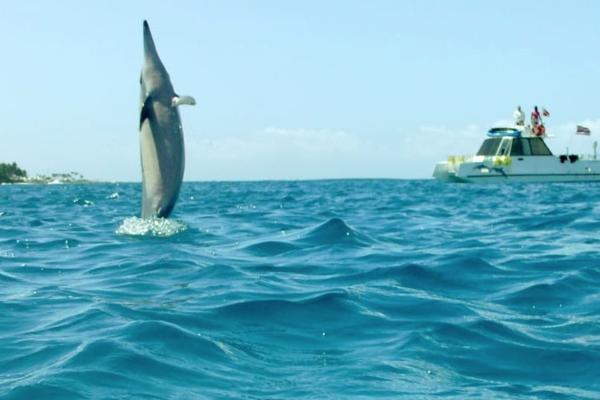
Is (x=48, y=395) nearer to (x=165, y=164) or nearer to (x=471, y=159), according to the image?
(x=165, y=164)

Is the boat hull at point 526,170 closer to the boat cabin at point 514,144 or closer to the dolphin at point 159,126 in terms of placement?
the boat cabin at point 514,144

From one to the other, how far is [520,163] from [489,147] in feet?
7.42

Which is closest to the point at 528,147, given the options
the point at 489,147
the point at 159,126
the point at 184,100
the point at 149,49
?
the point at 489,147

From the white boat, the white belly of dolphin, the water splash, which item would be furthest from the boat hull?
the white belly of dolphin

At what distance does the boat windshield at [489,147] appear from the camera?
152 feet

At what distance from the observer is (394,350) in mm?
4660

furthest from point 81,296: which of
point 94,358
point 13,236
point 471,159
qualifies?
point 471,159

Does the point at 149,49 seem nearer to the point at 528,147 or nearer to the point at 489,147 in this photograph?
the point at 528,147

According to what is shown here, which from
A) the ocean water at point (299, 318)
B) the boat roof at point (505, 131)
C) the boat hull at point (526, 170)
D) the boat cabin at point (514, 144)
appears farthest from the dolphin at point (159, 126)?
the boat roof at point (505, 131)

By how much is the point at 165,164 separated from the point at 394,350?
455 cm

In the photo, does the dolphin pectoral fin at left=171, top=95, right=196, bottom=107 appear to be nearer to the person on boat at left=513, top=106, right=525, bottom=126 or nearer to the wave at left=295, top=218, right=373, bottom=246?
the wave at left=295, top=218, right=373, bottom=246

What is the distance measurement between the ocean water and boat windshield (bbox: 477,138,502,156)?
3716 centimetres

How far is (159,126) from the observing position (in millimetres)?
8422

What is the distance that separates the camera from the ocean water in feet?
13.1
